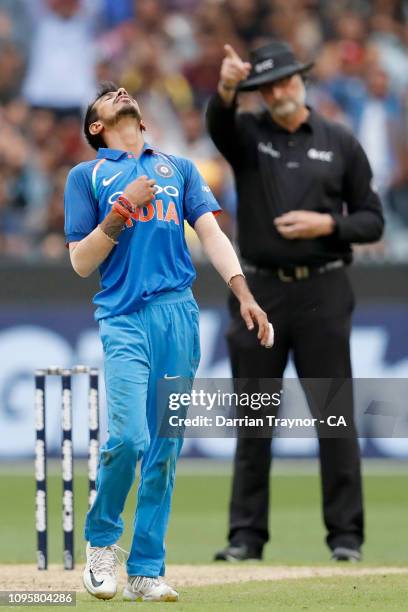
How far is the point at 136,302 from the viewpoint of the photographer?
17.7 ft

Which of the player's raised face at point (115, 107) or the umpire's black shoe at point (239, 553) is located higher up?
the player's raised face at point (115, 107)

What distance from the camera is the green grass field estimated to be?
220 inches

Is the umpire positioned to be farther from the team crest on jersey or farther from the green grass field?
the team crest on jersey

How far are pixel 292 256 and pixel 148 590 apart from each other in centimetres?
275

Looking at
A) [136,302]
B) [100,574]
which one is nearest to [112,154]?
[136,302]

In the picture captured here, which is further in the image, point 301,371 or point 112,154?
point 301,371

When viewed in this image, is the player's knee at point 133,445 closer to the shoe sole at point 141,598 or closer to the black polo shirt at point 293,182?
the shoe sole at point 141,598

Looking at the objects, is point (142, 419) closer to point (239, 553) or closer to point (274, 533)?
point (239, 553)

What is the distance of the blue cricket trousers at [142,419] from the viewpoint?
5301 mm

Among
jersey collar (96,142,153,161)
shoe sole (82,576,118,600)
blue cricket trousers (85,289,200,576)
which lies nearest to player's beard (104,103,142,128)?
jersey collar (96,142,153,161)

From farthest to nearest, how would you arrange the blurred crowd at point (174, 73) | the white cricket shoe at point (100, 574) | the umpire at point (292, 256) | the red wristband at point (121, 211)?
1. the blurred crowd at point (174, 73)
2. the umpire at point (292, 256)
3. the white cricket shoe at point (100, 574)
4. the red wristband at point (121, 211)

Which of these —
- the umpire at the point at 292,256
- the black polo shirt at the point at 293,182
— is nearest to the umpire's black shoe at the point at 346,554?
the umpire at the point at 292,256

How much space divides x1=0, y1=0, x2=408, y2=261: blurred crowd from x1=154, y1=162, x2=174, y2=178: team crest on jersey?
7.89 m

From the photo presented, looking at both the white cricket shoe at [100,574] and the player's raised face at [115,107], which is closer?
the white cricket shoe at [100,574]
